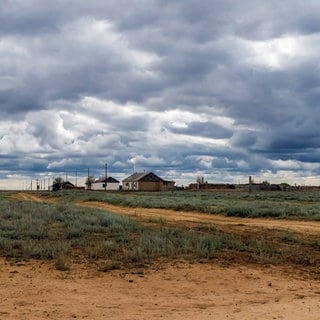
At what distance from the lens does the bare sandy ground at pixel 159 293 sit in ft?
27.1

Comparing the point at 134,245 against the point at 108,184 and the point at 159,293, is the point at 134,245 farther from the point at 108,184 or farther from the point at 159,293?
the point at 108,184

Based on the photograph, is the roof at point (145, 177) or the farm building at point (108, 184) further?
the farm building at point (108, 184)

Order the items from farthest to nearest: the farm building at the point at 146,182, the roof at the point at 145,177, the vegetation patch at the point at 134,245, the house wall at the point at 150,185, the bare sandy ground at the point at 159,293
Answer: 1. the roof at the point at 145,177
2. the farm building at the point at 146,182
3. the house wall at the point at 150,185
4. the vegetation patch at the point at 134,245
5. the bare sandy ground at the point at 159,293

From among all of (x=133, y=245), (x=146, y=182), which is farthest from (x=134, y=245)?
(x=146, y=182)

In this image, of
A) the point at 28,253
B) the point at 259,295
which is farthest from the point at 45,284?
the point at 259,295

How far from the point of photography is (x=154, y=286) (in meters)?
10.3

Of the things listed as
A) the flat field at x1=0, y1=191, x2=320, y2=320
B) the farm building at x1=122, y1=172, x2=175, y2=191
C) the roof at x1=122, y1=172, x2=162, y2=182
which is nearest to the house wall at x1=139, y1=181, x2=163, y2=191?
the farm building at x1=122, y1=172, x2=175, y2=191

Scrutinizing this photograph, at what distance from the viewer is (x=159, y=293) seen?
974 cm

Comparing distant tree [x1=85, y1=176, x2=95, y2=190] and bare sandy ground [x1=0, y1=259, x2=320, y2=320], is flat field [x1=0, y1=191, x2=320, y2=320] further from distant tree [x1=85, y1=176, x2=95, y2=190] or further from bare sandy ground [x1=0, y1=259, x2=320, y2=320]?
distant tree [x1=85, y1=176, x2=95, y2=190]

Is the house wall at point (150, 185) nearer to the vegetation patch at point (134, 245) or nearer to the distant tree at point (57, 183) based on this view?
the distant tree at point (57, 183)

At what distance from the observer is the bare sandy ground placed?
325 inches

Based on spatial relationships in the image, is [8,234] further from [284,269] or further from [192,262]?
[284,269]

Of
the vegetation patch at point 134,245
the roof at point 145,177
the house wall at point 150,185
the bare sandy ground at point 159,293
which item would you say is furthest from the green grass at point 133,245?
the roof at point 145,177

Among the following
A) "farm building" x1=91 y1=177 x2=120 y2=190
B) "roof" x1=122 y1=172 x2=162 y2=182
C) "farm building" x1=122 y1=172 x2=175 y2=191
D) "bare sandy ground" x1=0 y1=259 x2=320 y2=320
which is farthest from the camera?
"farm building" x1=91 y1=177 x2=120 y2=190
